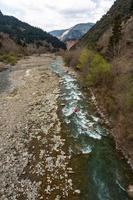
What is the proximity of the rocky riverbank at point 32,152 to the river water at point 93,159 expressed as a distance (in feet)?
2.75

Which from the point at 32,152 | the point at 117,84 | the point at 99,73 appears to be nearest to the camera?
the point at 32,152

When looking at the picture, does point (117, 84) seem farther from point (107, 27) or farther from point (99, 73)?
point (107, 27)

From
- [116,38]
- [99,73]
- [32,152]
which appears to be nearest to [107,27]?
[116,38]

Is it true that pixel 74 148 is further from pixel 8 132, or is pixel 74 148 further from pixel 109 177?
pixel 8 132

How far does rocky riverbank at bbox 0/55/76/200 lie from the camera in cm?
1730

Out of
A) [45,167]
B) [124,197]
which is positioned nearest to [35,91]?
[45,167]

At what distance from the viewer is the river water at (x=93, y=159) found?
17391 mm

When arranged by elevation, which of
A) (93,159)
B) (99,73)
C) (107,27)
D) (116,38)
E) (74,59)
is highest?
(107,27)

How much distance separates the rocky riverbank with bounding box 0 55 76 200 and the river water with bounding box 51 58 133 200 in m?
0.84

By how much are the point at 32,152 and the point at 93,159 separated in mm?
5019

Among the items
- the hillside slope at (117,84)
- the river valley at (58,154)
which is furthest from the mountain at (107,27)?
the river valley at (58,154)

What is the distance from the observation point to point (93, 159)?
21.5 m

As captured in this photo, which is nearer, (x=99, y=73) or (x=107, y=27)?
(x=99, y=73)

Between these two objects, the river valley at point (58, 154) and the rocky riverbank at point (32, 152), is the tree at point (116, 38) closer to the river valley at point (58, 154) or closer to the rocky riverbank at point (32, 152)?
the river valley at point (58, 154)
